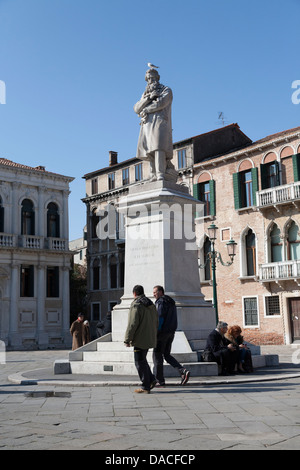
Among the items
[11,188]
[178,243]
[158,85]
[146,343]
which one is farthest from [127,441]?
[11,188]

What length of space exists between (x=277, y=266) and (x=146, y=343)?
68.3ft

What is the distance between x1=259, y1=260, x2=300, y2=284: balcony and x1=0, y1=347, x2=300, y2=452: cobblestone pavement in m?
18.3

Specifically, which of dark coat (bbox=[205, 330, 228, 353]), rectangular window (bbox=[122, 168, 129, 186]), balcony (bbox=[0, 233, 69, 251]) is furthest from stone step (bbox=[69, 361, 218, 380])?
rectangular window (bbox=[122, 168, 129, 186])

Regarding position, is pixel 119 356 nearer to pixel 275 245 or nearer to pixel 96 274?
pixel 275 245

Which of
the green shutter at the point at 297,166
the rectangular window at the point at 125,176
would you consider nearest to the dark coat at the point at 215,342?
the green shutter at the point at 297,166

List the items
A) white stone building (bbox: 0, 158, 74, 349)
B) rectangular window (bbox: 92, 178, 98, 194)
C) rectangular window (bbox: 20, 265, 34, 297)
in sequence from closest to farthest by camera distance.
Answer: white stone building (bbox: 0, 158, 74, 349)
rectangular window (bbox: 20, 265, 34, 297)
rectangular window (bbox: 92, 178, 98, 194)

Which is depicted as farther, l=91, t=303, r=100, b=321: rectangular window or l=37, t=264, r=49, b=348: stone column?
l=91, t=303, r=100, b=321: rectangular window

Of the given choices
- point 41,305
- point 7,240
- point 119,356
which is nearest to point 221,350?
point 119,356

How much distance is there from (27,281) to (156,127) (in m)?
25.1

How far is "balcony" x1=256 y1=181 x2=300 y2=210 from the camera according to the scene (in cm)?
2747

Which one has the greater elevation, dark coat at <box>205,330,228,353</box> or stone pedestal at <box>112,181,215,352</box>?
stone pedestal at <box>112,181,215,352</box>

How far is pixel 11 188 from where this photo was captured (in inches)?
1389

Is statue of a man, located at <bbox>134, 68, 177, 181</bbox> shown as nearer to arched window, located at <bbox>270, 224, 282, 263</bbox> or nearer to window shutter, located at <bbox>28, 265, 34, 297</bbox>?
arched window, located at <bbox>270, 224, 282, 263</bbox>

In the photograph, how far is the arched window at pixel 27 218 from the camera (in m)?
35.8
